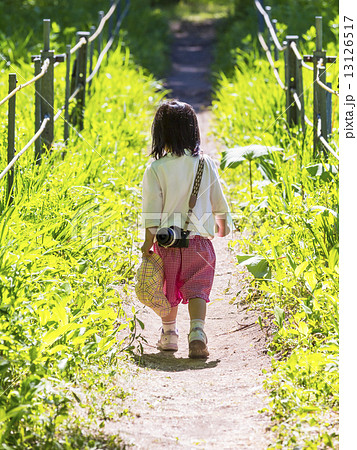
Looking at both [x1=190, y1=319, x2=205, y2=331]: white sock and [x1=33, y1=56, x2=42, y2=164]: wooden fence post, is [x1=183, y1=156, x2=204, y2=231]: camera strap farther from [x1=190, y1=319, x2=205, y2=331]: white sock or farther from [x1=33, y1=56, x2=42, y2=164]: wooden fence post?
[x1=33, y1=56, x2=42, y2=164]: wooden fence post

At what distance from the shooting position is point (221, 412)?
2.78 metres

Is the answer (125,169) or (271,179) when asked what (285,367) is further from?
(125,169)

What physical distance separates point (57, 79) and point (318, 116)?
9.60ft

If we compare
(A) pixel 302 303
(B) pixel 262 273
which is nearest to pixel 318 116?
(B) pixel 262 273

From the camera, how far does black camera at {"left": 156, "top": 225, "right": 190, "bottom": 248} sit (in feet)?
11.0

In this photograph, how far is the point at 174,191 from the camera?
11.1 feet

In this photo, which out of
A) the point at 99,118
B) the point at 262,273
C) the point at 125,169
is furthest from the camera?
the point at 99,118

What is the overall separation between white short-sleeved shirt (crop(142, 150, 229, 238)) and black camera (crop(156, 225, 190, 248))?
0.10 ft

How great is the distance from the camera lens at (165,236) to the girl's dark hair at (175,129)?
0.34 metres

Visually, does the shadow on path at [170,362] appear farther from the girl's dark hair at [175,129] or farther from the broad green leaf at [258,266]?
the girl's dark hair at [175,129]

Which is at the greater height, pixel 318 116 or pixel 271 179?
pixel 318 116

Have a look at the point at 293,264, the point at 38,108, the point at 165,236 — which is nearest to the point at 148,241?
the point at 165,236

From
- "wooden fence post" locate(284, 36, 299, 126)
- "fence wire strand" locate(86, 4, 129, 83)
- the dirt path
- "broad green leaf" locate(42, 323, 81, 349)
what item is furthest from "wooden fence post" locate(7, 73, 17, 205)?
"fence wire strand" locate(86, 4, 129, 83)

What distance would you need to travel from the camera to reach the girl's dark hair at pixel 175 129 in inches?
132
